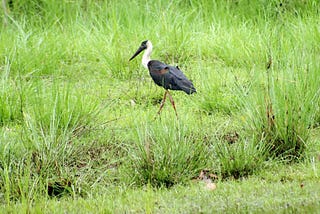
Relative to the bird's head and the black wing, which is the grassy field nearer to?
the black wing

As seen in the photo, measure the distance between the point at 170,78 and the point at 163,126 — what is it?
135 centimetres

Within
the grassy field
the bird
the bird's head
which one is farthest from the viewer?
the bird's head

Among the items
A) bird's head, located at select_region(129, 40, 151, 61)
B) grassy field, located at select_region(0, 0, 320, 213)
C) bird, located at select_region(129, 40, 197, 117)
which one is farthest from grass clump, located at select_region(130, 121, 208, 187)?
bird's head, located at select_region(129, 40, 151, 61)

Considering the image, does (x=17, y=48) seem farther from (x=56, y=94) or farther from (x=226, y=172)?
(x=226, y=172)

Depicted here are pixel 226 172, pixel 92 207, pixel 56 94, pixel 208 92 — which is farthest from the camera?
pixel 208 92

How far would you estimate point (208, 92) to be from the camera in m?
8.03

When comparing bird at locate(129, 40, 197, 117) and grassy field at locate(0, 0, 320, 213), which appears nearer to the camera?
→ grassy field at locate(0, 0, 320, 213)

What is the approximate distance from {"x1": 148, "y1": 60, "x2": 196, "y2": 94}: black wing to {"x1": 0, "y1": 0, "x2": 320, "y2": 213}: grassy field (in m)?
0.27

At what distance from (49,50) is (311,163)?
426 centimetres

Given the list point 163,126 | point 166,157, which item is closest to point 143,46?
point 163,126

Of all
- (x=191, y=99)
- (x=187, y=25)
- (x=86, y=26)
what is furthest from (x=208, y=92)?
(x=86, y=26)

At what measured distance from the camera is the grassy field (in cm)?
584

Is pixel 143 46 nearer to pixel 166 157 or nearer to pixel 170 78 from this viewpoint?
pixel 170 78

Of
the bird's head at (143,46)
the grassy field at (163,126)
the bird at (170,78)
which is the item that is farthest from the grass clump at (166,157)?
the bird's head at (143,46)
